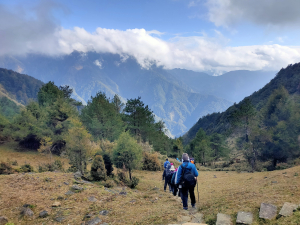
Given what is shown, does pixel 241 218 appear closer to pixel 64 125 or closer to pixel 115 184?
pixel 115 184

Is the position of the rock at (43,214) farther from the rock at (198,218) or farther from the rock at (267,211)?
the rock at (267,211)

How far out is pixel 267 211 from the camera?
5.68m

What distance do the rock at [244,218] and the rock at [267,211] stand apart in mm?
339

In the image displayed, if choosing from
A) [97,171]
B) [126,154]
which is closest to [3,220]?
[97,171]

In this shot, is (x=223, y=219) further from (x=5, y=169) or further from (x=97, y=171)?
(x=5, y=169)

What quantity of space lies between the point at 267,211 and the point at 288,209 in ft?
1.96

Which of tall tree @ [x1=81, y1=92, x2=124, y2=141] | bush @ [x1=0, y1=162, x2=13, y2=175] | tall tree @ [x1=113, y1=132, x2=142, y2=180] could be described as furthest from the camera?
tall tree @ [x1=81, y1=92, x2=124, y2=141]

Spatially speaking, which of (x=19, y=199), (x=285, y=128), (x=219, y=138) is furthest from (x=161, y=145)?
(x=19, y=199)

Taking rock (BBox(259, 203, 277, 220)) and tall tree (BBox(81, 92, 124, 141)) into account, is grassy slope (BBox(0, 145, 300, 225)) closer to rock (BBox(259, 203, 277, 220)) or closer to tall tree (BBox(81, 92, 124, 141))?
rock (BBox(259, 203, 277, 220))

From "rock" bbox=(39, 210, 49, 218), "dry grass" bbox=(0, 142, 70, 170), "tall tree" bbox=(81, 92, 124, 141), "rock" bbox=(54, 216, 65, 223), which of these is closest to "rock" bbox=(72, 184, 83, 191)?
"rock" bbox=(39, 210, 49, 218)

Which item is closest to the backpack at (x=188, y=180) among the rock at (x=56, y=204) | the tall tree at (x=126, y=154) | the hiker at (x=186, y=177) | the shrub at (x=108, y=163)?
the hiker at (x=186, y=177)

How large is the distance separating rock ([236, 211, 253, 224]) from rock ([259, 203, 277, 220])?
0.34 m

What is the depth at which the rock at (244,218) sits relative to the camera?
215 inches

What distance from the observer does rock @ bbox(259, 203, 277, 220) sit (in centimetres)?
543
